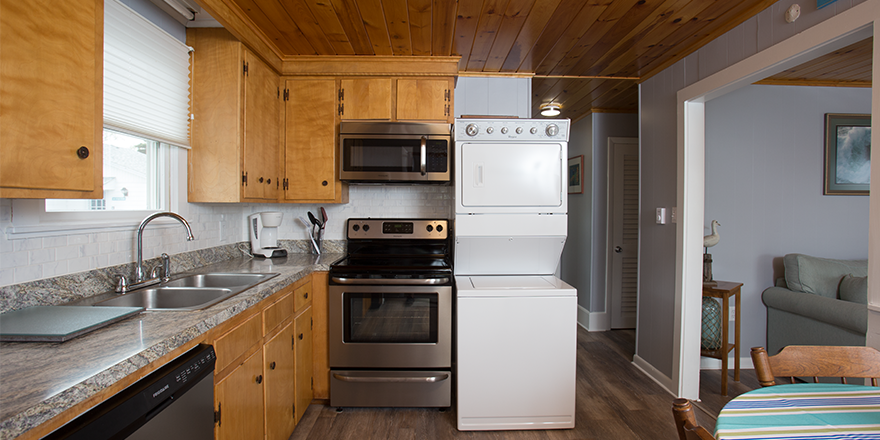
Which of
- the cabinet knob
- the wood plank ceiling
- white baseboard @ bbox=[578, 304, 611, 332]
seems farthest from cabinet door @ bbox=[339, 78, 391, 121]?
white baseboard @ bbox=[578, 304, 611, 332]

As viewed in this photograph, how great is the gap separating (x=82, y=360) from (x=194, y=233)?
1.42 metres

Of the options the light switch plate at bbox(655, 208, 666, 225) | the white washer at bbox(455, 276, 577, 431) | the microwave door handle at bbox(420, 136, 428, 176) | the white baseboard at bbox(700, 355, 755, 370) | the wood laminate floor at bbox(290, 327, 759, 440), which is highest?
the microwave door handle at bbox(420, 136, 428, 176)

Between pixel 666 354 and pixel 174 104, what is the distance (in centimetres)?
338

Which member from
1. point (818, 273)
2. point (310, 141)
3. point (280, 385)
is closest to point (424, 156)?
point (310, 141)

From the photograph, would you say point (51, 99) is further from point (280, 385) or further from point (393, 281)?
point (393, 281)

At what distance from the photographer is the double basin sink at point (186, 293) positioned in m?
1.45

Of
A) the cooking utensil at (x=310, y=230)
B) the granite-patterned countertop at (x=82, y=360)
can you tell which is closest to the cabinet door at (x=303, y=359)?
the cooking utensil at (x=310, y=230)

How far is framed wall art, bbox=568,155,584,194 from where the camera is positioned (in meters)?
4.09

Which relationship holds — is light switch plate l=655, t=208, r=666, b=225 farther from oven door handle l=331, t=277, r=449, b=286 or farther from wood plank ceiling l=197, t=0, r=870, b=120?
oven door handle l=331, t=277, r=449, b=286

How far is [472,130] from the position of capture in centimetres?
220

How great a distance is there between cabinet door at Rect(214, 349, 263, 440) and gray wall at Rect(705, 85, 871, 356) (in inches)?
130

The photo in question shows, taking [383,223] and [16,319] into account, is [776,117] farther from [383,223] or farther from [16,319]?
[16,319]

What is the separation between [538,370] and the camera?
6.82 feet

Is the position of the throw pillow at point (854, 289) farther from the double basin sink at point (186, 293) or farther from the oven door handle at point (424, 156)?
the double basin sink at point (186, 293)
